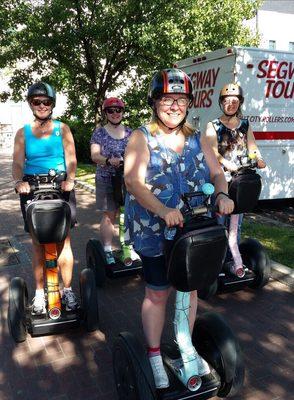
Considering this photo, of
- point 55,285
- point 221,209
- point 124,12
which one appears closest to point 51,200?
point 55,285

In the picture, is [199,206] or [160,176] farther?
[160,176]

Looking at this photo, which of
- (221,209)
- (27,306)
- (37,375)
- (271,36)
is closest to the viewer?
(221,209)

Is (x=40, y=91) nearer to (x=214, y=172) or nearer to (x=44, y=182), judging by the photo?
(x=44, y=182)

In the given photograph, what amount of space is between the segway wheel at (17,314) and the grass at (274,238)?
323 cm

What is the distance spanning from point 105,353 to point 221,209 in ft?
5.71

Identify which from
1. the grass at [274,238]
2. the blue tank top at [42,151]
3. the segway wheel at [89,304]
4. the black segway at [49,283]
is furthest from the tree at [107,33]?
the segway wheel at [89,304]

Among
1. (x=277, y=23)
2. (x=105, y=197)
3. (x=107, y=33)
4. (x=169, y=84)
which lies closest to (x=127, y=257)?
(x=105, y=197)

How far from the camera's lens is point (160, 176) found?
2410 millimetres

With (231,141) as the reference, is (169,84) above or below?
above

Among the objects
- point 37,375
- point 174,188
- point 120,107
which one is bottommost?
point 37,375

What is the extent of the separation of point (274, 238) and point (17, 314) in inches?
160

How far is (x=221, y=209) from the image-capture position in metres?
2.41

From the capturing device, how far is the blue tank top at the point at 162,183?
2.41 m

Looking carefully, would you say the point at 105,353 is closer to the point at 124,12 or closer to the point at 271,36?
the point at 124,12
